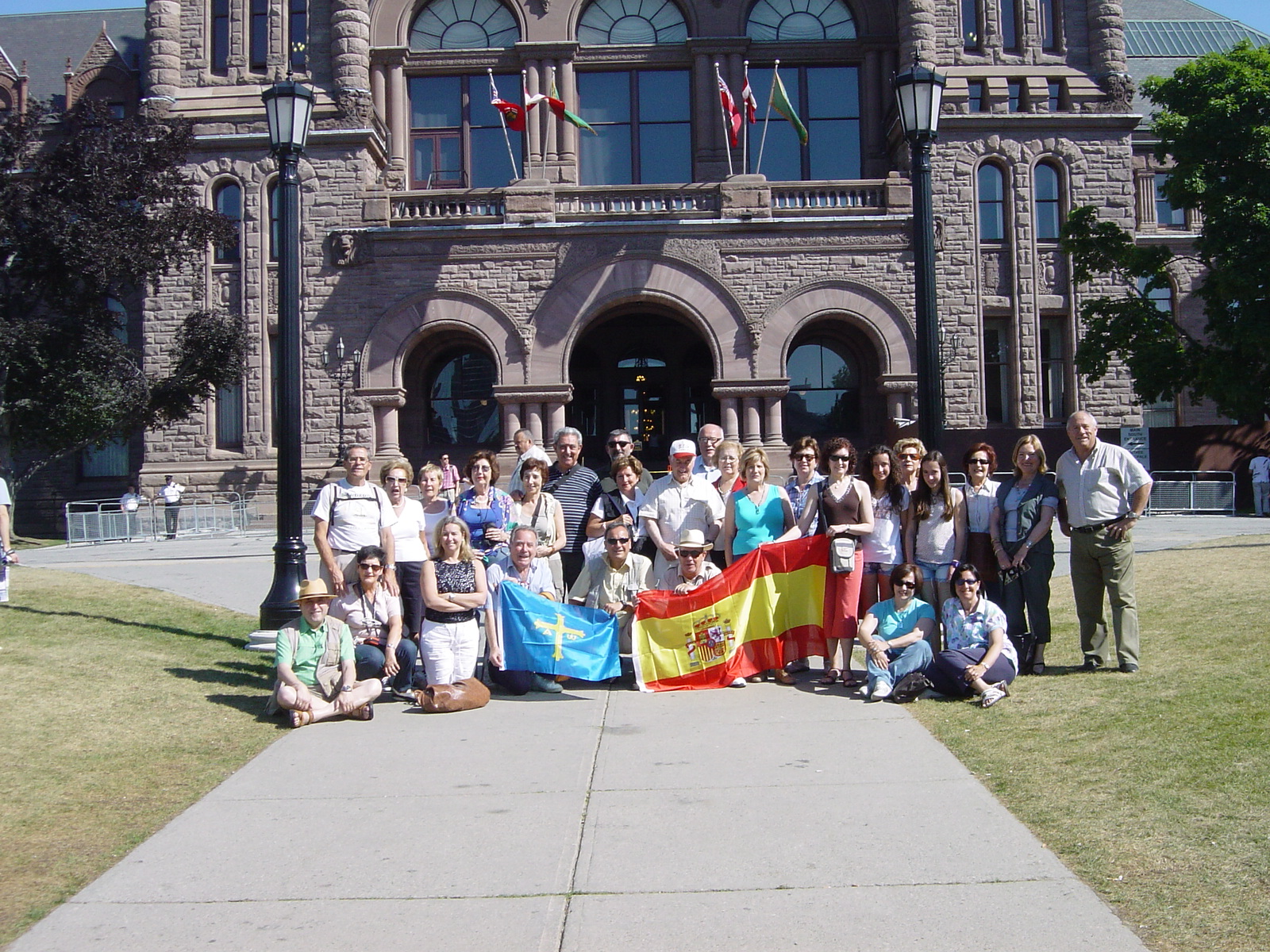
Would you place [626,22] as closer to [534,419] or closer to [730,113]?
[730,113]

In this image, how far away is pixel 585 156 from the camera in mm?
29609

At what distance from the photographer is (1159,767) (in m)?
5.88

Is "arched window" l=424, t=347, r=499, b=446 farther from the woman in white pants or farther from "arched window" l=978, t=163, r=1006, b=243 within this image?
the woman in white pants

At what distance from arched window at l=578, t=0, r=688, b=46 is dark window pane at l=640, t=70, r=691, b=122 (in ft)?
2.88

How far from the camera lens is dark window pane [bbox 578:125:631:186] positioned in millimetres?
29547

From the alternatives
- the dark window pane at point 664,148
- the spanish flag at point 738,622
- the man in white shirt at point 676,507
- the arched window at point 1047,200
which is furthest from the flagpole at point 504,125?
the spanish flag at point 738,622

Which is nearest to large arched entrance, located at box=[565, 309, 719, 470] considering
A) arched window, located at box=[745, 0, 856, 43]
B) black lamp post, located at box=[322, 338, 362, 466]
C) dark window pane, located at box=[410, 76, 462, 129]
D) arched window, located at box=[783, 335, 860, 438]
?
arched window, located at box=[783, 335, 860, 438]

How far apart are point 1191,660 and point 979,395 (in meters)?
19.3

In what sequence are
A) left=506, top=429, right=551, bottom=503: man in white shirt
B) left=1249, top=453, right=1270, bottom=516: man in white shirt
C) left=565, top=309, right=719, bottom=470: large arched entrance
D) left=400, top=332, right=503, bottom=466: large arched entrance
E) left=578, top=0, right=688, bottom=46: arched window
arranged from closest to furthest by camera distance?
left=506, top=429, right=551, bottom=503: man in white shirt → left=1249, top=453, right=1270, bottom=516: man in white shirt → left=400, top=332, right=503, bottom=466: large arched entrance → left=578, top=0, right=688, bottom=46: arched window → left=565, top=309, right=719, bottom=470: large arched entrance

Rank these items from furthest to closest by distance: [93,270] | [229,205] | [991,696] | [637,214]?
[229,205] < [637,214] < [93,270] < [991,696]

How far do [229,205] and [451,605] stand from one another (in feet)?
75.5

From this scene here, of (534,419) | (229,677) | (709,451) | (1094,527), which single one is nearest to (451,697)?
(229,677)

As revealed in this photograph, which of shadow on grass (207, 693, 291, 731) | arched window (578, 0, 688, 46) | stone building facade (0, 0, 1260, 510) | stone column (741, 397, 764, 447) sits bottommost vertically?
shadow on grass (207, 693, 291, 731)

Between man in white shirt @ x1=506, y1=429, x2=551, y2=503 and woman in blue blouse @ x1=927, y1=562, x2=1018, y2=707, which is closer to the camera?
woman in blue blouse @ x1=927, y1=562, x2=1018, y2=707
